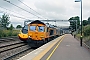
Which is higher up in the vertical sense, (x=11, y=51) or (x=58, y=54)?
(x=58, y=54)

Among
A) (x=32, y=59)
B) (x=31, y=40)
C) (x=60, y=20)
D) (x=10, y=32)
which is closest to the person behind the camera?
(x=32, y=59)

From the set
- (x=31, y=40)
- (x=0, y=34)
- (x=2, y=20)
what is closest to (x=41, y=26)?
(x=31, y=40)

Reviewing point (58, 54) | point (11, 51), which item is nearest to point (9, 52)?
point (11, 51)

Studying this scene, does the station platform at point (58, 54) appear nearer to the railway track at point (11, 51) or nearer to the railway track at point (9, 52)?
the railway track at point (11, 51)

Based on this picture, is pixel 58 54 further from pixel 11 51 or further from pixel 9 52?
pixel 11 51

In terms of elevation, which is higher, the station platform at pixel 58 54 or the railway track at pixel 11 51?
the station platform at pixel 58 54

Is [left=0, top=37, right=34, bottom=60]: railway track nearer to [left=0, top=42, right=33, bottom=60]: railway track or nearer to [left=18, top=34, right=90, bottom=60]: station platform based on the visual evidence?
[left=0, top=42, right=33, bottom=60]: railway track

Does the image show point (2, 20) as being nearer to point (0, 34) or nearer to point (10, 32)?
point (10, 32)

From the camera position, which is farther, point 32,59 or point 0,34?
point 0,34

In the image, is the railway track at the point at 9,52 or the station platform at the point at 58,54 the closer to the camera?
the station platform at the point at 58,54

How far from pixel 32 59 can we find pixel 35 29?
13970 millimetres

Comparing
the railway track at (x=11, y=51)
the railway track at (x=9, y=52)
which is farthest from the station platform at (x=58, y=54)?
the railway track at (x=9, y=52)

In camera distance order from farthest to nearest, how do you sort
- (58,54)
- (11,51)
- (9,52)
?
(11,51)
(9,52)
(58,54)

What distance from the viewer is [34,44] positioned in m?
25.4
